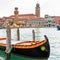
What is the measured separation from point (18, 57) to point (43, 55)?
187 centimetres

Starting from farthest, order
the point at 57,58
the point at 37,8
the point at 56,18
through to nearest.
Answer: the point at 37,8
the point at 56,18
the point at 57,58

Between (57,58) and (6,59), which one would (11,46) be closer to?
(6,59)

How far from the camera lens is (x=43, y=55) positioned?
1802 centimetres

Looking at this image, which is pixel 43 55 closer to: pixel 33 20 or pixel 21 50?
pixel 21 50

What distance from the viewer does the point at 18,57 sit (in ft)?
61.0

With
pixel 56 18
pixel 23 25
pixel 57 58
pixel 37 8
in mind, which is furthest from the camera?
pixel 37 8

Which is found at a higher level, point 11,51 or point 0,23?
point 11,51

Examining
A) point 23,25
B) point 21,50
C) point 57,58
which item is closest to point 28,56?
point 21,50

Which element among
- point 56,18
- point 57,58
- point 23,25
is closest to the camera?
point 57,58

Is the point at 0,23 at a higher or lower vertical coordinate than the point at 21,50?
lower

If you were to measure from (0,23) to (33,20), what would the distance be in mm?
20496

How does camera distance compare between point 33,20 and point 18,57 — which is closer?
point 18,57

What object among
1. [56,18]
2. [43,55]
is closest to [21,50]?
[43,55]

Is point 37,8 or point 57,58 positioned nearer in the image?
point 57,58
